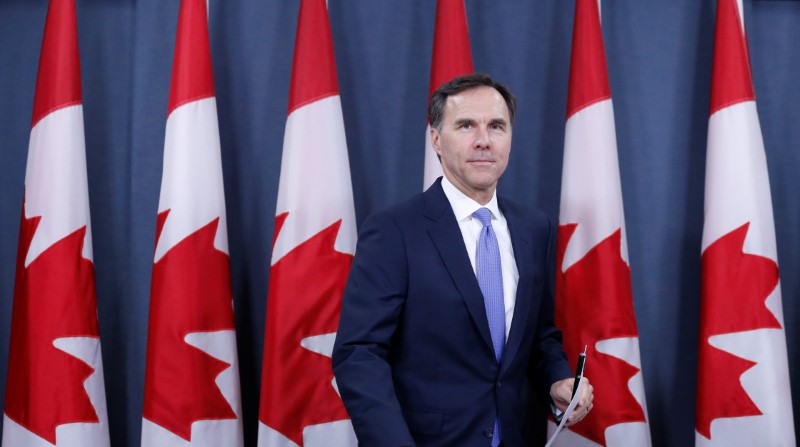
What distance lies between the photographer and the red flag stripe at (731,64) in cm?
264

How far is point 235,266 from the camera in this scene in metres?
2.94

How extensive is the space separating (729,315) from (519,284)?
43.6 inches

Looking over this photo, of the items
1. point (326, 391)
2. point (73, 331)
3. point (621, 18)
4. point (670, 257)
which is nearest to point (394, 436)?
point (326, 391)

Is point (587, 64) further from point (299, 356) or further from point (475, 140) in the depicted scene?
point (299, 356)

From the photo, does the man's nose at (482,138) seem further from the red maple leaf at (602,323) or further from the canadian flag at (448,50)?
the red maple leaf at (602,323)

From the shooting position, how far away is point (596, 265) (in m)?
2.59

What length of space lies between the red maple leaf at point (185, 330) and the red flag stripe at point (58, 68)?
55cm

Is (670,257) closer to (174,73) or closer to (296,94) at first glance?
(296,94)

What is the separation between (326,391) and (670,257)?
1387mm

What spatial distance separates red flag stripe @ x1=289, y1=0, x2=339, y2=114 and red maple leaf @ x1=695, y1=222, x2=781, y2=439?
1.43 metres

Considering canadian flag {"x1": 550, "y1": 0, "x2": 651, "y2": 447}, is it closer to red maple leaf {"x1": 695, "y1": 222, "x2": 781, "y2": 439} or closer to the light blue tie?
red maple leaf {"x1": 695, "y1": 222, "x2": 781, "y2": 439}

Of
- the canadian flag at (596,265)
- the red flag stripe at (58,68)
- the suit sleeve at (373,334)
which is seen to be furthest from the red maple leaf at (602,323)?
the red flag stripe at (58,68)

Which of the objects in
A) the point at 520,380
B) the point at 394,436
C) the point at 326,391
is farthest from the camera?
the point at 326,391

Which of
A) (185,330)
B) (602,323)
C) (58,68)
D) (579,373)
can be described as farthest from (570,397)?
(58,68)
